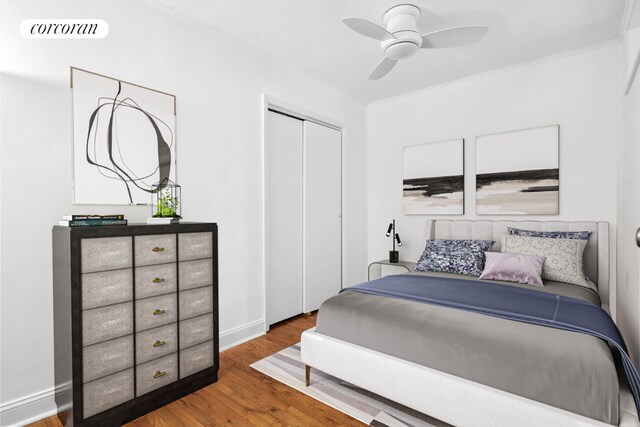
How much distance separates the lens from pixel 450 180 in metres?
3.86

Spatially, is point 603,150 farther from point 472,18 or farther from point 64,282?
point 64,282

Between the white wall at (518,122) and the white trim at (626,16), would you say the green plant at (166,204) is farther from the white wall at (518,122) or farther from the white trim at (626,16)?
the white trim at (626,16)

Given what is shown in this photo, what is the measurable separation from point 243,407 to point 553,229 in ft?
10.2

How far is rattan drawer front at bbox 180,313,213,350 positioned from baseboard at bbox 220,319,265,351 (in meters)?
0.58

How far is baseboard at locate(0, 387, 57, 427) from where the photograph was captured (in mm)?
1775

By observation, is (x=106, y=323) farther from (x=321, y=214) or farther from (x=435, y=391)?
(x=321, y=214)

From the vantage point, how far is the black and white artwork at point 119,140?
2061 mm

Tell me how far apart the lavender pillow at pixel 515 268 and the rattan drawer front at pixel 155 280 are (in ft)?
7.98

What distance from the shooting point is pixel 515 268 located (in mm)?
2691

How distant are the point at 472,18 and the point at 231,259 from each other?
9.07 ft

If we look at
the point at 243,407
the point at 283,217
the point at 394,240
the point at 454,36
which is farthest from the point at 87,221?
the point at 394,240

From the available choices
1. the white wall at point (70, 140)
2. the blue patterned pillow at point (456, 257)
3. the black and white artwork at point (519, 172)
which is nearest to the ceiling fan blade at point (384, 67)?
the white wall at point (70, 140)

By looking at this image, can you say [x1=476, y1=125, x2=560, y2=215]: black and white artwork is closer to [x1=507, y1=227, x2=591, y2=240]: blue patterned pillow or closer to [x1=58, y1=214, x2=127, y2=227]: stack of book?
[x1=507, y1=227, x2=591, y2=240]: blue patterned pillow

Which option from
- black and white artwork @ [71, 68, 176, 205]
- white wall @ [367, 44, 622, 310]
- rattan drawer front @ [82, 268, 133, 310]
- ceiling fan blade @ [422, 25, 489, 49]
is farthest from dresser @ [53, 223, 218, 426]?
white wall @ [367, 44, 622, 310]
